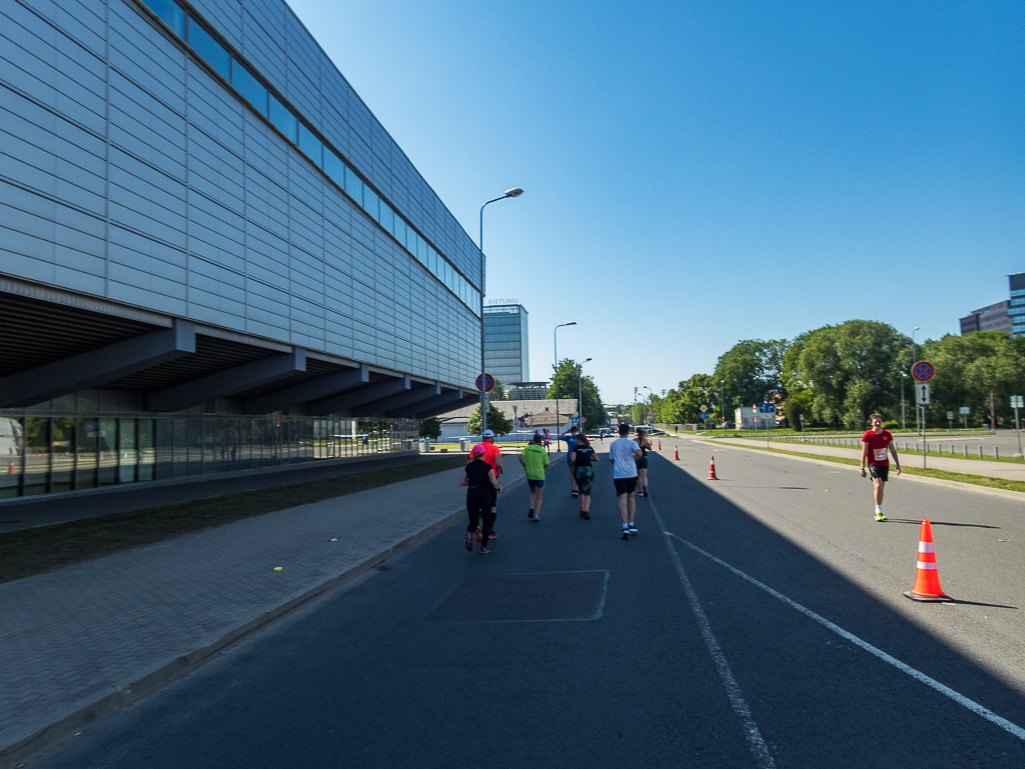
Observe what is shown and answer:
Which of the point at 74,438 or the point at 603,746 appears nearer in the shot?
the point at 603,746

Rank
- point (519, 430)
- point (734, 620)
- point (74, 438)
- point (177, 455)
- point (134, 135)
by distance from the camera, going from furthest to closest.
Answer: point (519, 430) < point (177, 455) < point (74, 438) < point (134, 135) < point (734, 620)

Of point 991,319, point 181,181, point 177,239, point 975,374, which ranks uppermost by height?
point 991,319

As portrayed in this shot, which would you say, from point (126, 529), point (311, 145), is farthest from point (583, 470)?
point (311, 145)

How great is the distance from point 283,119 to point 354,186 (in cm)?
623

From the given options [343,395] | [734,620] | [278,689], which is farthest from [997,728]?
[343,395]

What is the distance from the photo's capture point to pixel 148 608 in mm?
5930

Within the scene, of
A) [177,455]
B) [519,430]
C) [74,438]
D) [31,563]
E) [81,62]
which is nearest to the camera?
[31,563]

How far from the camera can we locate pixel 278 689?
14.0 ft

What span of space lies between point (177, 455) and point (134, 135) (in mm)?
12902

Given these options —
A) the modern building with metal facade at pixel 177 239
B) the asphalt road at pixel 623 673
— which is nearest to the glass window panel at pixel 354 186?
the modern building with metal facade at pixel 177 239

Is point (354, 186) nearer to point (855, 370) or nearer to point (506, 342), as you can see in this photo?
point (855, 370)

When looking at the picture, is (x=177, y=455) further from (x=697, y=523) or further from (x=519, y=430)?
Answer: (x=519, y=430)

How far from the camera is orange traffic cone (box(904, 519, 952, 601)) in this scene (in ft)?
18.9

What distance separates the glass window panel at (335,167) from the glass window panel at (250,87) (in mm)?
4755
